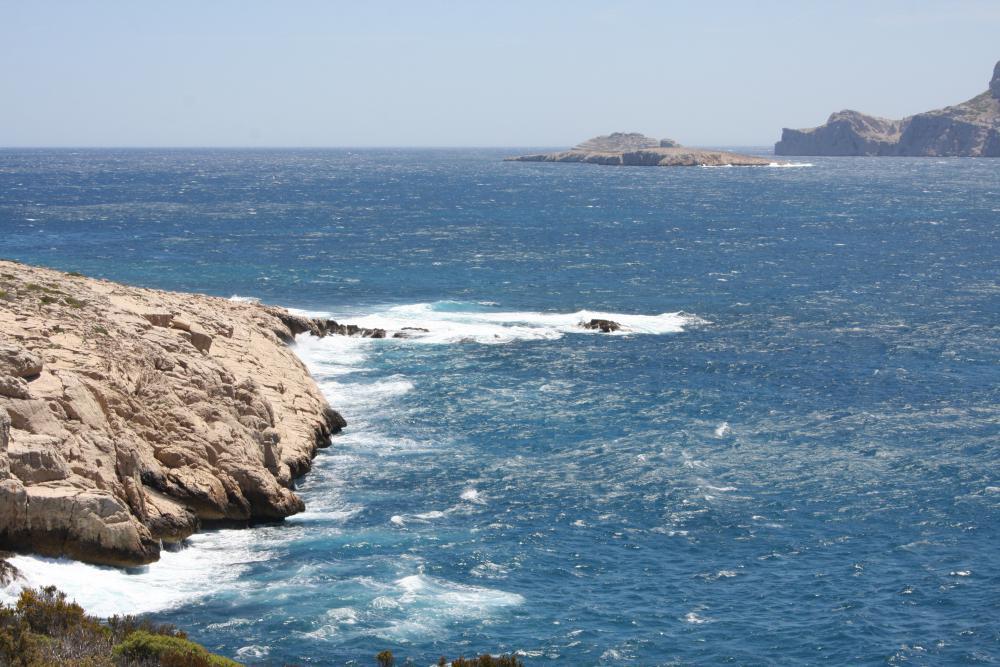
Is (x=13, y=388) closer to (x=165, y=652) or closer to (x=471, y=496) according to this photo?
(x=165, y=652)

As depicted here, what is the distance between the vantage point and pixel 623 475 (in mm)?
41500

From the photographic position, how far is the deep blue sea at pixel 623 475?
1147 inches

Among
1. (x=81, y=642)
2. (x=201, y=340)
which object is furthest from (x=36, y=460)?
(x=201, y=340)

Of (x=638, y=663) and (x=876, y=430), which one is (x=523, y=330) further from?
(x=638, y=663)

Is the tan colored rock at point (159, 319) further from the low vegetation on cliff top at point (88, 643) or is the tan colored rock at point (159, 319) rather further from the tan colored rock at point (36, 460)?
the low vegetation on cliff top at point (88, 643)

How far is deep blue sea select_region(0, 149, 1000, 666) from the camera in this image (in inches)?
1147

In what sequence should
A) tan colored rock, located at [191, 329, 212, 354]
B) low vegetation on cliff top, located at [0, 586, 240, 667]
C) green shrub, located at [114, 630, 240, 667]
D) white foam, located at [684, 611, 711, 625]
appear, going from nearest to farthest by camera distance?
low vegetation on cliff top, located at [0, 586, 240, 667], green shrub, located at [114, 630, 240, 667], white foam, located at [684, 611, 711, 625], tan colored rock, located at [191, 329, 212, 354]

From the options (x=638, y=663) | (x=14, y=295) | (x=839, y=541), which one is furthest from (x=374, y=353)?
(x=638, y=663)

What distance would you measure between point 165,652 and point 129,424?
16.0 m

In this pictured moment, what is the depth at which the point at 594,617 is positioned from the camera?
29.7 m

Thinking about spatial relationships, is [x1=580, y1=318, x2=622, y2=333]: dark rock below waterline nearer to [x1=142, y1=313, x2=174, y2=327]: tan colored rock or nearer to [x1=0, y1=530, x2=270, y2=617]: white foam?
[x1=142, y1=313, x2=174, y2=327]: tan colored rock

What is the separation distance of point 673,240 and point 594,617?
9297 centimetres

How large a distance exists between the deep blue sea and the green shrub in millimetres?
4286

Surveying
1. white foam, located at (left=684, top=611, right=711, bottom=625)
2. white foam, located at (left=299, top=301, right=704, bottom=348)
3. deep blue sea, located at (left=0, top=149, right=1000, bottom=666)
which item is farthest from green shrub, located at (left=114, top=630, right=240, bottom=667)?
white foam, located at (left=299, top=301, right=704, bottom=348)
